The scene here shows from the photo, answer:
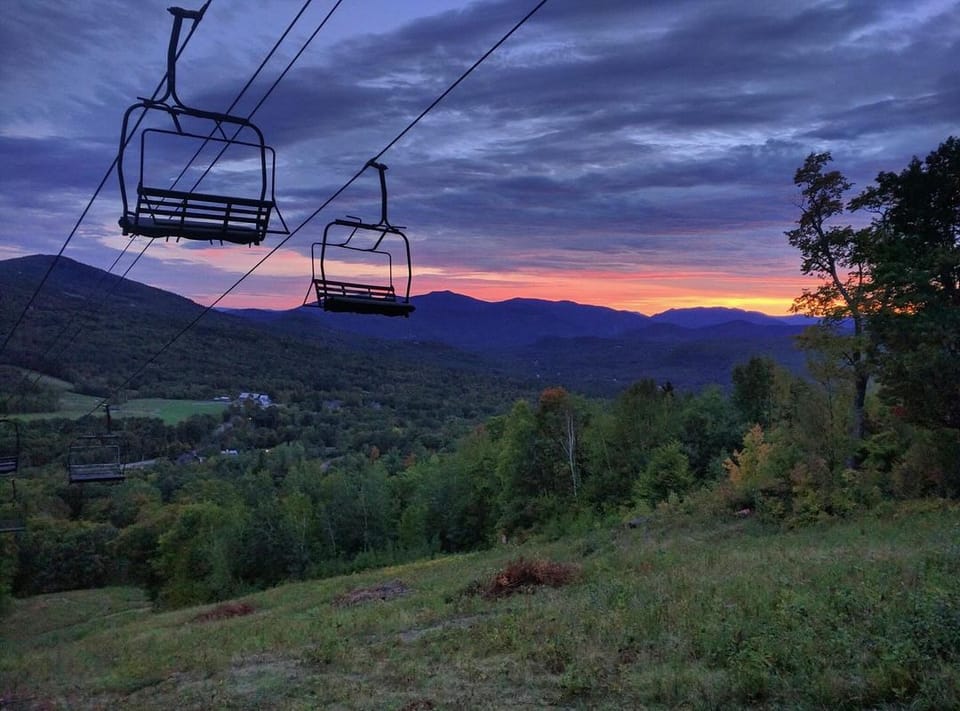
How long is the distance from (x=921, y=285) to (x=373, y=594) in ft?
65.8

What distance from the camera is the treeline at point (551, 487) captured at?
26.7 m

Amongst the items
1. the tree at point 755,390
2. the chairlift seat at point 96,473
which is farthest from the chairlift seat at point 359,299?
the tree at point 755,390

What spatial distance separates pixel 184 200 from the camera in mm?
5359

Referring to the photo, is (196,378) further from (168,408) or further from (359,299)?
(359,299)

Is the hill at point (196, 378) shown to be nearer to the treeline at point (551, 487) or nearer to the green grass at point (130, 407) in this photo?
the green grass at point (130, 407)

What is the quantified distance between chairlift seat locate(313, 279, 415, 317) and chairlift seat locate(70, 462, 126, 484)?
14.9 meters

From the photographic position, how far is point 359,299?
A: 23.9 ft

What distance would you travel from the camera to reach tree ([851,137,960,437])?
69.0 ft

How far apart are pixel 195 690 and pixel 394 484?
48443 mm

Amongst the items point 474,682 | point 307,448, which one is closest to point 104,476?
point 474,682

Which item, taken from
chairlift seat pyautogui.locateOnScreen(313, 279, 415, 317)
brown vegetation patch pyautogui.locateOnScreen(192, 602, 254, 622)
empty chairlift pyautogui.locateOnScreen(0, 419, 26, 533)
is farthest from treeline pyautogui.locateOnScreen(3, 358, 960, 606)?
chairlift seat pyautogui.locateOnScreen(313, 279, 415, 317)

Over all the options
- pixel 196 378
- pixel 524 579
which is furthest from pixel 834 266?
pixel 196 378

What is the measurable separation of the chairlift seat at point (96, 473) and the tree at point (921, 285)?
921 inches

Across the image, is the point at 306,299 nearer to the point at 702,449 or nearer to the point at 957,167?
the point at 957,167
